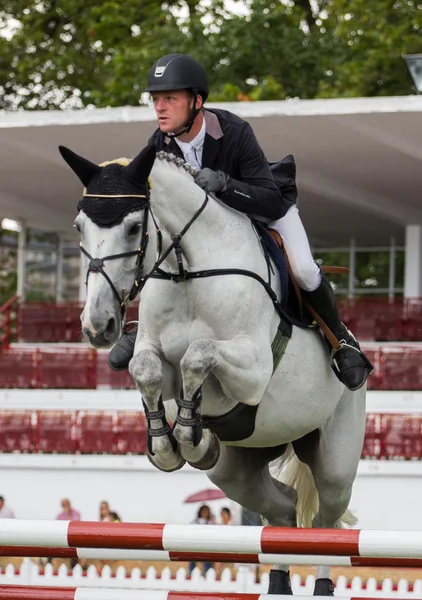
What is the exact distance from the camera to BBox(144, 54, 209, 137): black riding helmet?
5438mm

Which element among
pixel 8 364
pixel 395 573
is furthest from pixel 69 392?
pixel 395 573

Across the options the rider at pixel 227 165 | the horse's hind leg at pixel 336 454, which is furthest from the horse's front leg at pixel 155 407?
the horse's hind leg at pixel 336 454

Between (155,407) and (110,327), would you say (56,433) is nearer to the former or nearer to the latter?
(155,407)

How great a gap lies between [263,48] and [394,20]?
296 cm

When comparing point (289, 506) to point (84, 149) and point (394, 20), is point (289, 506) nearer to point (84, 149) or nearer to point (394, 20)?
point (84, 149)

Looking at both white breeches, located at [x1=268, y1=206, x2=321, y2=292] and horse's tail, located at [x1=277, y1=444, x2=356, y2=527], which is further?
horse's tail, located at [x1=277, y1=444, x2=356, y2=527]

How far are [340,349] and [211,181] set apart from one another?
125 cm

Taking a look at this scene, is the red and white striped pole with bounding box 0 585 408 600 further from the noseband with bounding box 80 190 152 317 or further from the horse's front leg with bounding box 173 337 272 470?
the noseband with bounding box 80 190 152 317

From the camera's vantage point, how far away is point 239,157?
5.79 metres

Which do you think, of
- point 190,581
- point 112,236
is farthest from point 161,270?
point 190,581

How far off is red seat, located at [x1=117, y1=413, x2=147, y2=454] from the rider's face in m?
10.7

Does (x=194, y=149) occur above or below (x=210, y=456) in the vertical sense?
above

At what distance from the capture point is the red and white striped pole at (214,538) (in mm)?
4785

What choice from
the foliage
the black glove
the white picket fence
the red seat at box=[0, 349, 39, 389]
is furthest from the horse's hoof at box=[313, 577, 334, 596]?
the foliage
